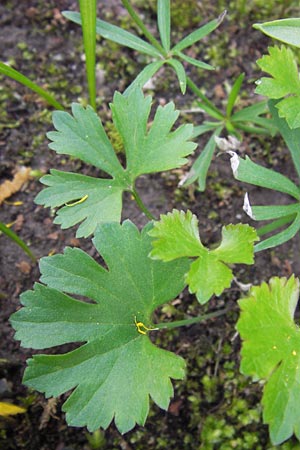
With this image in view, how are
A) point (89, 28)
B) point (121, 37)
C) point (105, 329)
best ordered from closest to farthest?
point (105, 329) → point (89, 28) → point (121, 37)

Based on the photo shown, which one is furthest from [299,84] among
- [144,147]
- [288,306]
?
[288,306]

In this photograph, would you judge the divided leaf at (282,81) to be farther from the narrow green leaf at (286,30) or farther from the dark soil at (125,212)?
the dark soil at (125,212)

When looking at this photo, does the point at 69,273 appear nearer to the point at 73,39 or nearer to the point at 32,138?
the point at 32,138

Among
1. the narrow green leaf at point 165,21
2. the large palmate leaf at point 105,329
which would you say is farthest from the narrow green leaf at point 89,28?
the large palmate leaf at point 105,329

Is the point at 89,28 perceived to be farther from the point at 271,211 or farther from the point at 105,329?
the point at 105,329

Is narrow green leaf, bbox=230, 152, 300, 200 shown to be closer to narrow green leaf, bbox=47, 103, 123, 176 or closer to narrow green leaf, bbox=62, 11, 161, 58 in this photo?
narrow green leaf, bbox=47, 103, 123, 176

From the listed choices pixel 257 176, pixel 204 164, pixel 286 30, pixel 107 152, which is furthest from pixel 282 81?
pixel 107 152
